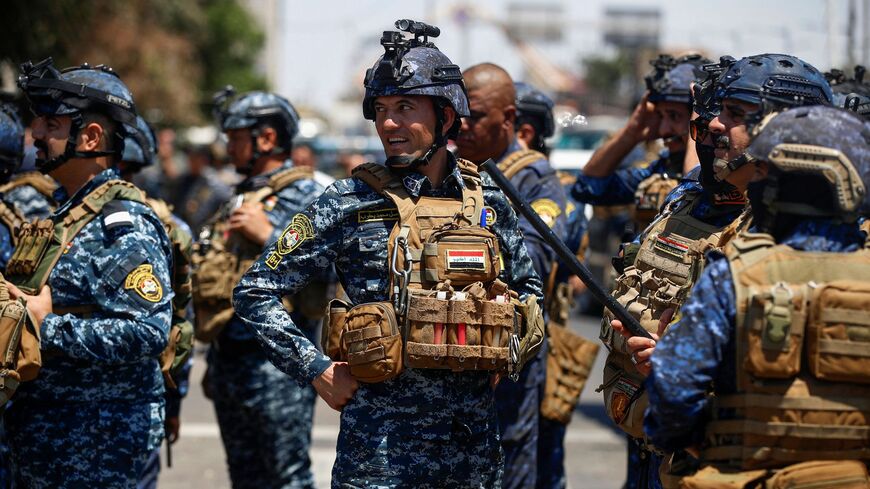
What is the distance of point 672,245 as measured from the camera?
4.70m

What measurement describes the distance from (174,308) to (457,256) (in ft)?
7.01

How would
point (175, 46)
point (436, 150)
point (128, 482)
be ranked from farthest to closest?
point (175, 46), point (128, 482), point (436, 150)

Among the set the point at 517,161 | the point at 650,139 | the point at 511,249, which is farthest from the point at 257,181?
the point at 511,249

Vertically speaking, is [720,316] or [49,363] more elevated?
[720,316]

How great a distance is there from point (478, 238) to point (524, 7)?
3918 inches

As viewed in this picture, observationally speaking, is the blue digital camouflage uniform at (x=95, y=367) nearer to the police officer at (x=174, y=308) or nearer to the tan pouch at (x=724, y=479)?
the police officer at (x=174, y=308)

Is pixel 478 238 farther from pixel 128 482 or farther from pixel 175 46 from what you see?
pixel 175 46

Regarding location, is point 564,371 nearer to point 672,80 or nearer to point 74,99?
point 672,80

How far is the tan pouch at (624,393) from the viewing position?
4441 millimetres

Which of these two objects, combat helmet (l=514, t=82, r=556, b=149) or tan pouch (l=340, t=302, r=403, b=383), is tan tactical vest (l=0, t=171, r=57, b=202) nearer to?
combat helmet (l=514, t=82, r=556, b=149)

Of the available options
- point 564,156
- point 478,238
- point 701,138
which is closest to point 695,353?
point 478,238

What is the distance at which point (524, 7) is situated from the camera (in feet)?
334

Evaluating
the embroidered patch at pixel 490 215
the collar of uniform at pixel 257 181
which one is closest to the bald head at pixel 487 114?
the collar of uniform at pixel 257 181

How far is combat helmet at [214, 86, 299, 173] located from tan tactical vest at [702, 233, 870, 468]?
4459mm
